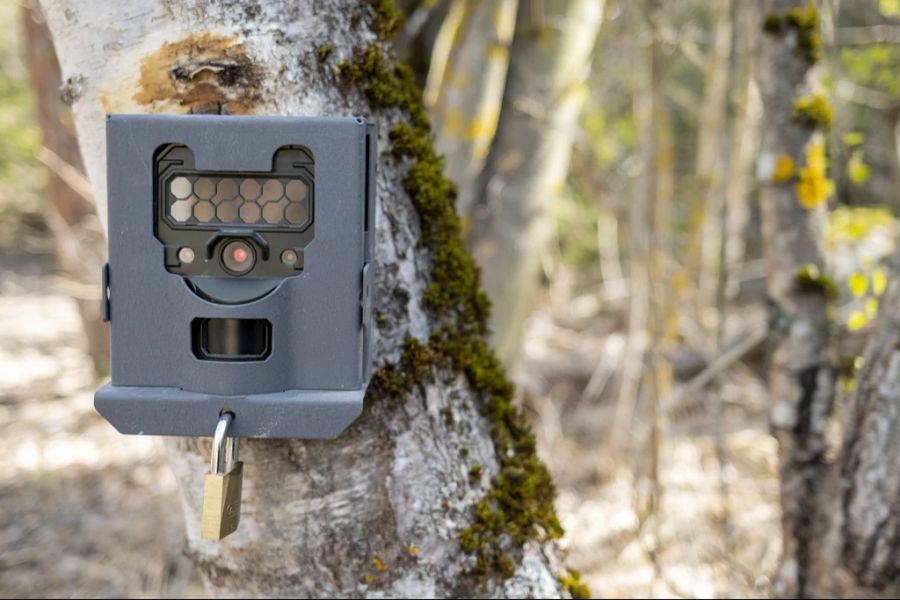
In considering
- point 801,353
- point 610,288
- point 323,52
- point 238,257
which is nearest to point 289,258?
point 238,257

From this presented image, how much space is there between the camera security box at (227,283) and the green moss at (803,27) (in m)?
1.62

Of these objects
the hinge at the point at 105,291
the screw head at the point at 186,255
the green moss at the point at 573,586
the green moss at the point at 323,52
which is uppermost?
the green moss at the point at 323,52

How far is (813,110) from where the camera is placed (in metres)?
2.30

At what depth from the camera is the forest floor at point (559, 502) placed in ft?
9.84

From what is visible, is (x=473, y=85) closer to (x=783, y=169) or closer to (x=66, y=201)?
(x=783, y=169)

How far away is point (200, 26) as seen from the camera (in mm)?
1401

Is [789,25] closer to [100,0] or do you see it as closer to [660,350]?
[660,350]

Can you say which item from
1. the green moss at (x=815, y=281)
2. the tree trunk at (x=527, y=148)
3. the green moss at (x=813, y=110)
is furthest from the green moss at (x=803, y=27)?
the tree trunk at (x=527, y=148)

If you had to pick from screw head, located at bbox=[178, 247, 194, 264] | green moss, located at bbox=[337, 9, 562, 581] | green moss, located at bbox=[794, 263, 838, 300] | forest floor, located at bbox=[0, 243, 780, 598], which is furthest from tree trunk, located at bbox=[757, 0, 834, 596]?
screw head, located at bbox=[178, 247, 194, 264]

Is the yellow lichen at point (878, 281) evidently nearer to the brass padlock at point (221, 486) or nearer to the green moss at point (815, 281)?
the green moss at point (815, 281)

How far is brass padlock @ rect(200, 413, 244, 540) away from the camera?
4.14 ft

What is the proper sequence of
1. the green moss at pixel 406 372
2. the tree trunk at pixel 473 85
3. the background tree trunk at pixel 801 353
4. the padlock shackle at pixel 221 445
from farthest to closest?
the tree trunk at pixel 473 85 → the background tree trunk at pixel 801 353 → the green moss at pixel 406 372 → the padlock shackle at pixel 221 445

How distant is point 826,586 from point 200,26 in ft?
6.84

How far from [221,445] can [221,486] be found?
0.09 metres
